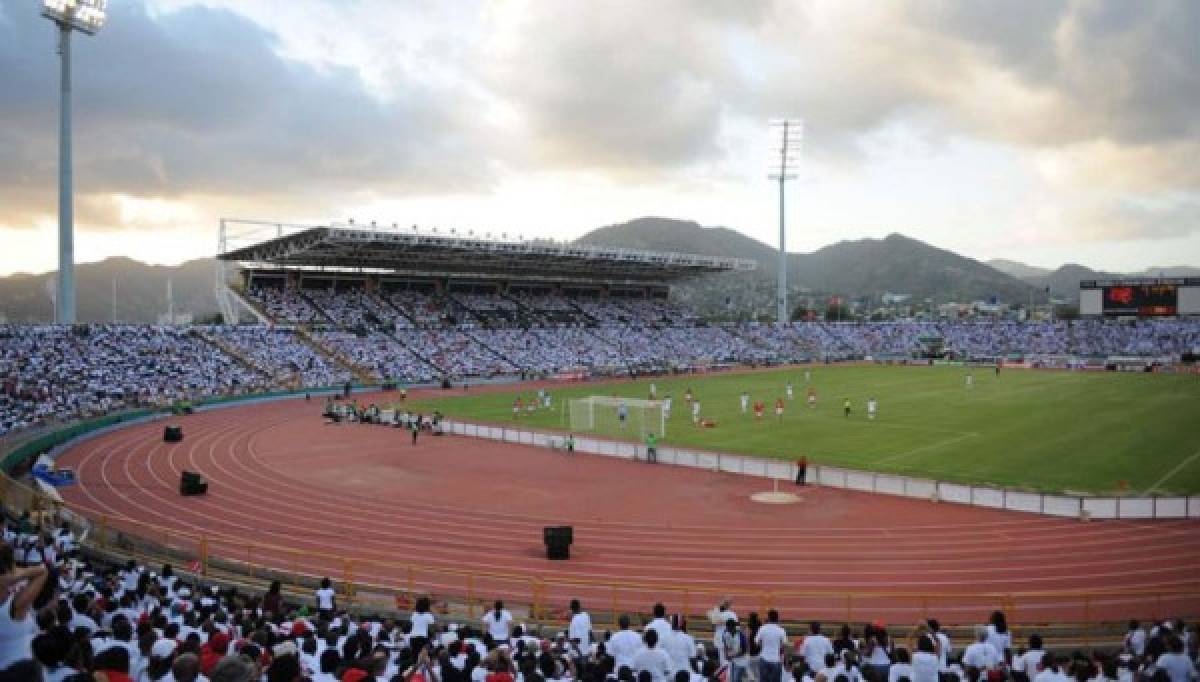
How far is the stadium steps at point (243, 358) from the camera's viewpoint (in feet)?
176

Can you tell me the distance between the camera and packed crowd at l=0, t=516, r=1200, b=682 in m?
5.35

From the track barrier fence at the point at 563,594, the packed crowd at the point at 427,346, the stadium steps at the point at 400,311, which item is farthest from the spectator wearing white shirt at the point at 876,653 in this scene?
the stadium steps at the point at 400,311

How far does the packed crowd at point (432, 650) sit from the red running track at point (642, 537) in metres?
3.85

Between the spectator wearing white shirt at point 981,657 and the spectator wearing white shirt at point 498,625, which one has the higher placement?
the spectator wearing white shirt at point 981,657

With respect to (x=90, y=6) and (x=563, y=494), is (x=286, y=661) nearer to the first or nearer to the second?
(x=563, y=494)

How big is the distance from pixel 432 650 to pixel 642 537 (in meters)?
12.0

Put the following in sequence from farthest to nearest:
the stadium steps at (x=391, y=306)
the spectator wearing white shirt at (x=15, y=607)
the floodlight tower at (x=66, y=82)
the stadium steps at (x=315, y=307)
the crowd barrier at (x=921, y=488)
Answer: the stadium steps at (x=391, y=306) → the stadium steps at (x=315, y=307) → the floodlight tower at (x=66, y=82) → the crowd barrier at (x=921, y=488) → the spectator wearing white shirt at (x=15, y=607)

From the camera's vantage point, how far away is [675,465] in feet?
98.5

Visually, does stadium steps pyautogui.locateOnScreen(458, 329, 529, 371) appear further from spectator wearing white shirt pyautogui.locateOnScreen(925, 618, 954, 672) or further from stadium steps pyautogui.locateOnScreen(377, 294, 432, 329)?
spectator wearing white shirt pyautogui.locateOnScreen(925, 618, 954, 672)

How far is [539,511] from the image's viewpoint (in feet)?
77.2

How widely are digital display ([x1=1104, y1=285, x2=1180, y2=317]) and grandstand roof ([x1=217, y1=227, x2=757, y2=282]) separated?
36723mm

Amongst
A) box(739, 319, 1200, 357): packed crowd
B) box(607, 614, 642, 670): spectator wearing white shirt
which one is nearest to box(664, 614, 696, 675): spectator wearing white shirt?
box(607, 614, 642, 670): spectator wearing white shirt

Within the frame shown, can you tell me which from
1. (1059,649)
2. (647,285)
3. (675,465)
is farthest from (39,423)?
(647,285)

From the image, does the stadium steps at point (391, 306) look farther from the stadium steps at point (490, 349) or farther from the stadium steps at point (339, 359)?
the stadium steps at point (339, 359)
